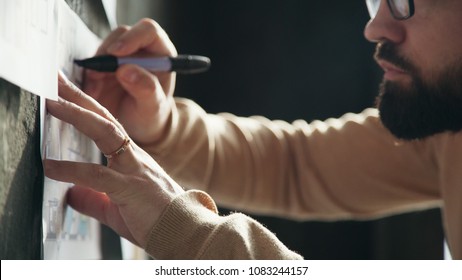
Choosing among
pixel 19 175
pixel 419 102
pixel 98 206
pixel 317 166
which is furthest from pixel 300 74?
pixel 19 175

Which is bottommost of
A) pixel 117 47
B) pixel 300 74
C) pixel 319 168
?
pixel 319 168

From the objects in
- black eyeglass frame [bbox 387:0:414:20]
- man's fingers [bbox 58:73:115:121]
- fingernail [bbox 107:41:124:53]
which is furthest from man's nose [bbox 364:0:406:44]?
man's fingers [bbox 58:73:115:121]

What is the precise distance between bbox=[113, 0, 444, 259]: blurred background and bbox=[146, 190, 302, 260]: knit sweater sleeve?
0.65 m

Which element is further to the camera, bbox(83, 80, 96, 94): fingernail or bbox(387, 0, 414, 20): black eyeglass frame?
bbox(387, 0, 414, 20): black eyeglass frame

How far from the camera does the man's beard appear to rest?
825 millimetres

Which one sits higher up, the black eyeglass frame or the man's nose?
the black eyeglass frame

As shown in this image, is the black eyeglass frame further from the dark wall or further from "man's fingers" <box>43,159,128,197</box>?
"man's fingers" <box>43,159,128,197</box>

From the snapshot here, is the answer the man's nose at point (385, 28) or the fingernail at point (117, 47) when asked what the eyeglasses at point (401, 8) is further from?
the fingernail at point (117, 47)

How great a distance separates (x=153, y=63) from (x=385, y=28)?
0.32m

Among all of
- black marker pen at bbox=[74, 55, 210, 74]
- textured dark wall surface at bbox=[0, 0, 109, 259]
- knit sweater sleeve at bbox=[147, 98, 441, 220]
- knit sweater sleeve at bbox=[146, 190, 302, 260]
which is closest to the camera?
textured dark wall surface at bbox=[0, 0, 109, 259]

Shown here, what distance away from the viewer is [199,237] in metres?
0.50

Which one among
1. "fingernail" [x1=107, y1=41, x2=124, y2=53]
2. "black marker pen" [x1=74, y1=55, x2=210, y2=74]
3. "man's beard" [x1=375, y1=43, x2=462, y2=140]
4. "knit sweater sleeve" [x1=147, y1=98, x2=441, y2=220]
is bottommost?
"knit sweater sleeve" [x1=147, y1=98, x2=441, y2=220]

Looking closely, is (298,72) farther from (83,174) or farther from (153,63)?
(83,174)

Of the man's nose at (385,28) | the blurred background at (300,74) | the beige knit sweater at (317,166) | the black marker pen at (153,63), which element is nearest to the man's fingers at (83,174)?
the black marker pen at (153,63)
